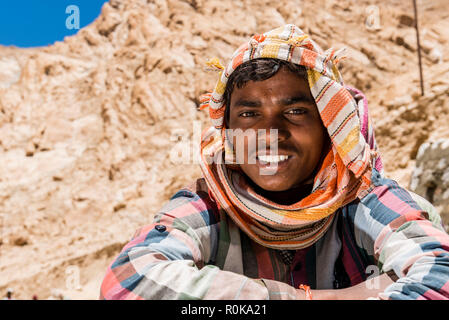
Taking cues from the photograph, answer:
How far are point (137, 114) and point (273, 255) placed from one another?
13.4 meters

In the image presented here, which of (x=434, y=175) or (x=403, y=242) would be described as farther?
(x=434, y=175)

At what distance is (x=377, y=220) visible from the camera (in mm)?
1293

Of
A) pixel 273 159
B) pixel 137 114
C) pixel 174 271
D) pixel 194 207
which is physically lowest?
pixel 174 271

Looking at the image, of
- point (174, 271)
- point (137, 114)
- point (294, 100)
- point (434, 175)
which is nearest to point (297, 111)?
point (294, 100)

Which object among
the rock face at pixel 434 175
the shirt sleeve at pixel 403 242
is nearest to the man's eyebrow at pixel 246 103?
the shirt sleeve at pixel 403 242

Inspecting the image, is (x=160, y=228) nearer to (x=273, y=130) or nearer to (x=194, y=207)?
(x=194, y=207)

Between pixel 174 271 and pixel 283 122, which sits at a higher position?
pixel 283 122

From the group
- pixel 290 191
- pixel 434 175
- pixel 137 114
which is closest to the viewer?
pixel 290 191

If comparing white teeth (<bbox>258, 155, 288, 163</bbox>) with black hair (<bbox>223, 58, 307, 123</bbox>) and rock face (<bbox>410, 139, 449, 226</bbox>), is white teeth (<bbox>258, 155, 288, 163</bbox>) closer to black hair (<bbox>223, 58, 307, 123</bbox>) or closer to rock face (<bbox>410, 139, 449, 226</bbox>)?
black hair (<bbox>223, 58, 307, 123</bbox>)

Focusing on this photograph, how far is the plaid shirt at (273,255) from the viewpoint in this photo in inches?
36.8

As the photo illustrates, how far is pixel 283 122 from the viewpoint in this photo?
1387 mm

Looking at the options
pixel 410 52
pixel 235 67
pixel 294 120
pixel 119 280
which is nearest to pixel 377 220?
pixel 294 120

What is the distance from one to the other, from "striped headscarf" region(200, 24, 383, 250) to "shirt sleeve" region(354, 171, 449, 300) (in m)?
0.09

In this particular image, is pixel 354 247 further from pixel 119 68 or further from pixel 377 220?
pixel 119 68
